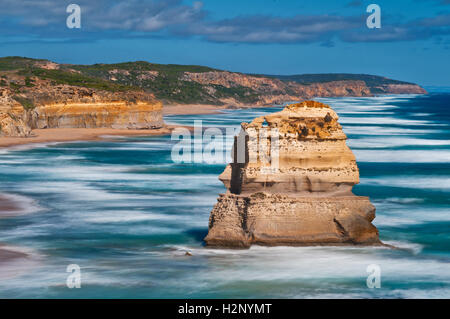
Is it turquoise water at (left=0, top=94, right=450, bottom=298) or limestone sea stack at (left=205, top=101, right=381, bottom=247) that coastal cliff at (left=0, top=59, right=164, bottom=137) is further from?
limestone sea stack at (left=205, top=101, right=381, bottom=247)

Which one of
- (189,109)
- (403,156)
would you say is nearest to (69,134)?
(403,156)

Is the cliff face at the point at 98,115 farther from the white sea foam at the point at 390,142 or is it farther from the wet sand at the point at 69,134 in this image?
the white sea foam at the point at 390,142

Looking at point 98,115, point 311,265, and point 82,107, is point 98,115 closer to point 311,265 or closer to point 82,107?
point 82,107

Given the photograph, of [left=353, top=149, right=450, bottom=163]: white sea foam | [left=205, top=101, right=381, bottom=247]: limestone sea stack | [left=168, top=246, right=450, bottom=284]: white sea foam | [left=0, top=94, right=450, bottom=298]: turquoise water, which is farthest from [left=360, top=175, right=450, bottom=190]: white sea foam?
[left=205, top=101, right=381, bottom=247]: limestone sea stack

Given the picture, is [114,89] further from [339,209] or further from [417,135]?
[339,209]

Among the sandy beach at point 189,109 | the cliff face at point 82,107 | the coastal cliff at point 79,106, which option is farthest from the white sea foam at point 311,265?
the sandy beach at point 189,109

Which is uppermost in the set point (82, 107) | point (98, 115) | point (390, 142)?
point (82, 107)
